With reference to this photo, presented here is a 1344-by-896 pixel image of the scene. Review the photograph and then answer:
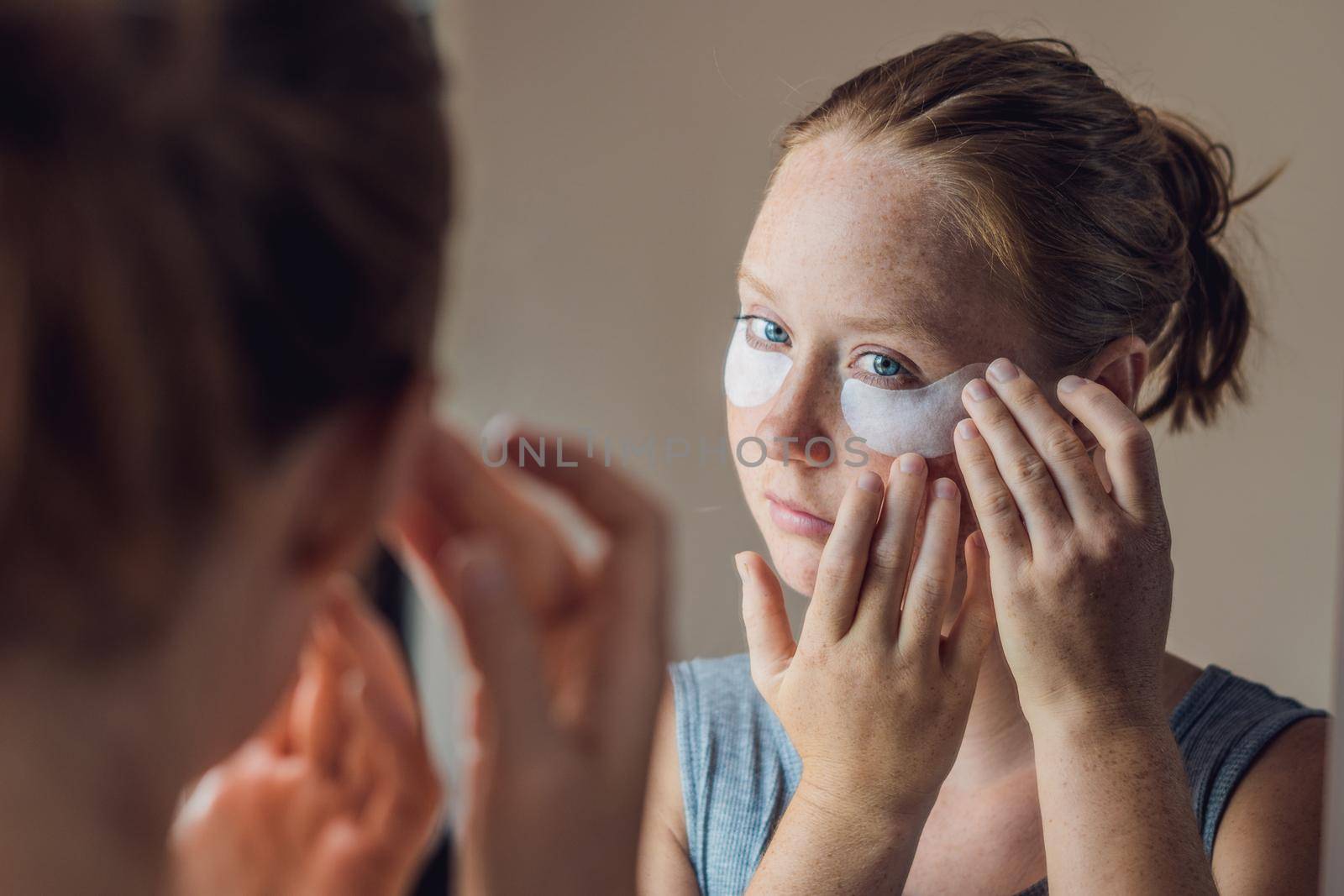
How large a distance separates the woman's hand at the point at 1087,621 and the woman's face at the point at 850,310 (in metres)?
0.04

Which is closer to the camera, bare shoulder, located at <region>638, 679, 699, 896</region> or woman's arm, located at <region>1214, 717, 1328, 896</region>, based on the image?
woman's arm, located at <region>1214, 717, 1328, 896</region>

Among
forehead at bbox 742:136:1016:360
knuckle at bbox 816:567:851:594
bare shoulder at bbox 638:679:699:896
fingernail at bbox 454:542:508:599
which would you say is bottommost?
bare shoulder at bbox 638:679:699:896

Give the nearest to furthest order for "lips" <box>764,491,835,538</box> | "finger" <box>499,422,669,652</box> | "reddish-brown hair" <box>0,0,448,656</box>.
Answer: "reddish-brown hair" <box>0,0,448,656</box>, "finger" <box>499,422,669,652</box>, "lips" <box>764,491,835,538</box>

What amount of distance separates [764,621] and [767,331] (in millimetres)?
179

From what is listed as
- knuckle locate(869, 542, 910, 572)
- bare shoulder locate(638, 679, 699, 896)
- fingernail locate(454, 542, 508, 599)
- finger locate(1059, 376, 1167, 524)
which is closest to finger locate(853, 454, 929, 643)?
knuckle locate(869, 542, 910, 572)

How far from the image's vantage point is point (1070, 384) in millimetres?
636

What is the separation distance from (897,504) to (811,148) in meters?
0.23

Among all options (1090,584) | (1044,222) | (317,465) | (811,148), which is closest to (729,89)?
(811,148)

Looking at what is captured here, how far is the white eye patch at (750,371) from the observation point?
657mm

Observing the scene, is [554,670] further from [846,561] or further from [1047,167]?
[1047,167]

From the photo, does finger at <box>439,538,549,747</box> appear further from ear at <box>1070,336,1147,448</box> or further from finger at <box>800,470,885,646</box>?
ear at <box>1070,336,1147,448</box>

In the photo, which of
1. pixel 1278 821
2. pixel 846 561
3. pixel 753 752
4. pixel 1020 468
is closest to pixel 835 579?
pixel 846 561

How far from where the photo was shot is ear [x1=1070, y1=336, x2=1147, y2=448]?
0.67 m

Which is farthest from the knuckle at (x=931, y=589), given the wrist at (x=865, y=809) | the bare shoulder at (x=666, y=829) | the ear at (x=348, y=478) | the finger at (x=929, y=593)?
the ear at (x=348, y=478)
